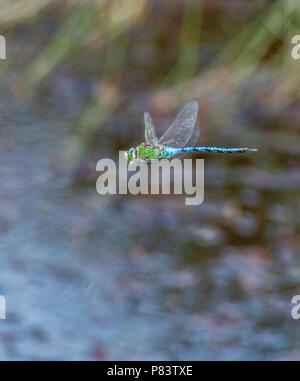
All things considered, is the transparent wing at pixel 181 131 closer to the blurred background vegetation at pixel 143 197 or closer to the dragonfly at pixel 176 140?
the dragonfly at pixel 176 140

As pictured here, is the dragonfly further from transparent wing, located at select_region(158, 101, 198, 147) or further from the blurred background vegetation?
the blurred background vegetation

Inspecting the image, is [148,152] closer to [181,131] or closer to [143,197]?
[181,131]

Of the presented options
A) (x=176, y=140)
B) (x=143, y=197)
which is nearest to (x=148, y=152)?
(x=176, y=140)

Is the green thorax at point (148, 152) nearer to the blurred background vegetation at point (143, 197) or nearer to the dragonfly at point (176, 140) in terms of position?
the dragonfly at point (176, 140)

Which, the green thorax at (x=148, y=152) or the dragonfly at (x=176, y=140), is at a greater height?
the dragonfly at (x=176, y=140)

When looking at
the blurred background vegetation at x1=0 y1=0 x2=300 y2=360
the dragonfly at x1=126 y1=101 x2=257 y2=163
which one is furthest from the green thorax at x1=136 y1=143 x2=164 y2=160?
the blurred background vegetation at x1=0 y1=0 x2=300 y2=360

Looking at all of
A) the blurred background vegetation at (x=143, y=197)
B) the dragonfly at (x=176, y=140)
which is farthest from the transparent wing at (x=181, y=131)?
the blurred background vegetation at (x=143, y=197)

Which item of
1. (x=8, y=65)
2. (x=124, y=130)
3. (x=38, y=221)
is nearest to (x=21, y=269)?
(x=38, y=221)
